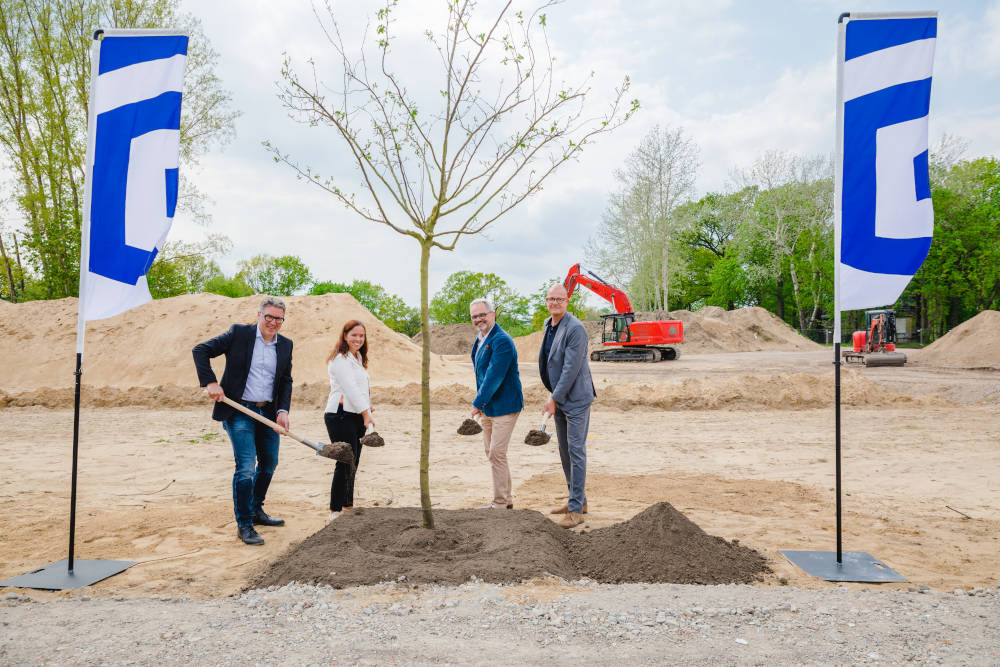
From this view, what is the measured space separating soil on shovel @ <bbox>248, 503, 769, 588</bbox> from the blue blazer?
2.98 ft

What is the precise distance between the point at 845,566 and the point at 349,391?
4038 mm

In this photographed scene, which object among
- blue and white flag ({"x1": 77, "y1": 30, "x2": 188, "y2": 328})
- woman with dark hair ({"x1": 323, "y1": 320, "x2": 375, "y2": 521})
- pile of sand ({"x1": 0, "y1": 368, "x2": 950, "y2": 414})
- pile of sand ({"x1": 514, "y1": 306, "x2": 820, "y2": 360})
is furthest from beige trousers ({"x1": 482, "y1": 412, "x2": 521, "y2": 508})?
pile of sand ({"x1": 514, "y1": 306, "x2": 820, "y2": 360})

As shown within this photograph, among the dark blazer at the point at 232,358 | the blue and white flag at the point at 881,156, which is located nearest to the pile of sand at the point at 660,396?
the blue and white flag at the point at 881,156

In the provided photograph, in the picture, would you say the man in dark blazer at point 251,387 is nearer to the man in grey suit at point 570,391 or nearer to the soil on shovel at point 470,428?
the soil on shovel at point 470,428

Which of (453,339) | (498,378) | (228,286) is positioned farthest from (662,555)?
(228,286)

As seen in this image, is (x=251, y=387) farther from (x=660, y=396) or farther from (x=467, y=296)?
(x=467, y=296)

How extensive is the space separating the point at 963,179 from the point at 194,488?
45.5 m

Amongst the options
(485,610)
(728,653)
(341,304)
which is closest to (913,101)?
(728,653)

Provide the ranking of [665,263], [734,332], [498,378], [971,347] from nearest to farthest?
1. [498,378]
2. [971,347]
3. [665,263]
4. [734,332]

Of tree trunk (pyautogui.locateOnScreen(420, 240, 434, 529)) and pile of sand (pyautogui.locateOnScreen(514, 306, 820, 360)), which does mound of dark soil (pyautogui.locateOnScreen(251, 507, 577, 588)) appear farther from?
pile of sand (pyautogui.locateOnScreen(514, 306, 820, 360))

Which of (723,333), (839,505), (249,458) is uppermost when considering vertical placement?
(723,333)

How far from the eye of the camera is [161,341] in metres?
20.1

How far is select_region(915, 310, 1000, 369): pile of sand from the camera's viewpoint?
22422mm

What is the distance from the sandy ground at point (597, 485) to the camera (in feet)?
15.4
